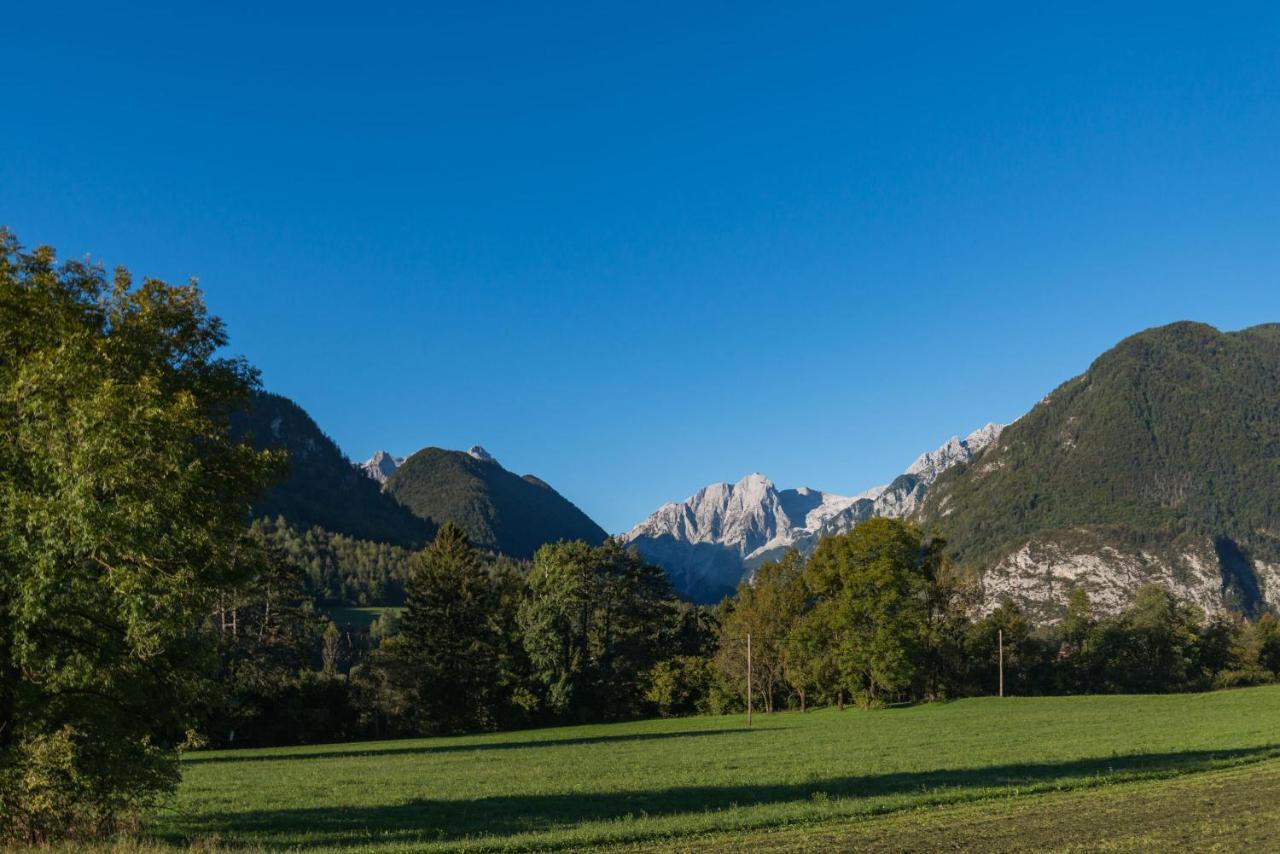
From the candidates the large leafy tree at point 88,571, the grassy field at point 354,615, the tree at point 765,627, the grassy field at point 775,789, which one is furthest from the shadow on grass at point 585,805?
the grassy field at point 354,615

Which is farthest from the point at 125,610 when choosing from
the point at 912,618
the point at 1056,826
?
the point at 912,618

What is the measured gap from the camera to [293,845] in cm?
1864

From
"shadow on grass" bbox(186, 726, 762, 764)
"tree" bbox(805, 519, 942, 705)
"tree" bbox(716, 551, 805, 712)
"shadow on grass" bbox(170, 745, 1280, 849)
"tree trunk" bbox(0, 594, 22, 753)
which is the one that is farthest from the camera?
"tree" bbox(716, 551, 805, 712)

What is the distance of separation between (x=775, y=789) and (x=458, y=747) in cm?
3400

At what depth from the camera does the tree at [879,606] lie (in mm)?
68562

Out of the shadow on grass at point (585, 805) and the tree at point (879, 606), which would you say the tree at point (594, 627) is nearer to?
the tree at point (879, 606)

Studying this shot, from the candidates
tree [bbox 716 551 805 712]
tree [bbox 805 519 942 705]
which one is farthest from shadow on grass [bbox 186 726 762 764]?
tree [bbox 716 551 805 712]

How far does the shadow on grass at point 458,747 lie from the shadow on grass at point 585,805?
26.3 metres

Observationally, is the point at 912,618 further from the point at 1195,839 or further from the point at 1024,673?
the point at 1195,839

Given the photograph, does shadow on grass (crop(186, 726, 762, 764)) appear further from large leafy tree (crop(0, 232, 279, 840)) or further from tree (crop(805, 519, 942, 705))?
large leafy tree (crop(0, 232, 279, 840))

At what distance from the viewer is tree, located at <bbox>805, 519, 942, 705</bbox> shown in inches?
2699

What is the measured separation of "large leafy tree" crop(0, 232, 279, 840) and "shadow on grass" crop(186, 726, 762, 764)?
104 ft

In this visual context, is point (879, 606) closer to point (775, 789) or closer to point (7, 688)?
point (775, 789)

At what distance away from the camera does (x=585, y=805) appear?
2439 cm
